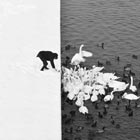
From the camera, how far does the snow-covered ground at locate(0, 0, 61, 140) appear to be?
51.3 ft

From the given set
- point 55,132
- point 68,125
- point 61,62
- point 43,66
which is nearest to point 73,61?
point 61,62

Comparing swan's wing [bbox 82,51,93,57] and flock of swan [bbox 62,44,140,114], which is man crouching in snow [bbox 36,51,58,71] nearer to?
flock of swan [bbox 62,44,140,114]

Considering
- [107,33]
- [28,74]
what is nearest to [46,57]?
[28,74]

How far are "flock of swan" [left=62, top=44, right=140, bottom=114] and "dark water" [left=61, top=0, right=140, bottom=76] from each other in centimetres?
120

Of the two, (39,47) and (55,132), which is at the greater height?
(39,47)

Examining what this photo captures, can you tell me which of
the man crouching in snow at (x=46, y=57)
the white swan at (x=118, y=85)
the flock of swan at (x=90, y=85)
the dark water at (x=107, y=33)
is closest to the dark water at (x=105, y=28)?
the dark water at (x=107, y=33)

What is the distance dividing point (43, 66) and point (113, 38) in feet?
15.5

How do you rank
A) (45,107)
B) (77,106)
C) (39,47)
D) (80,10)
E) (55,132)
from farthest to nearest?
(80,10) < (39,47) < (77,106) < (45,107) < (55,132)

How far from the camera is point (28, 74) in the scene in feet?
60.2

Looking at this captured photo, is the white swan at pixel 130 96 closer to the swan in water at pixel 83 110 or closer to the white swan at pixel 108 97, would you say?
the white swan at pixel 108 97

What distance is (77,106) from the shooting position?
18.0 meters

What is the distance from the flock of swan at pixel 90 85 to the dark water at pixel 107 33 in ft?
0.90

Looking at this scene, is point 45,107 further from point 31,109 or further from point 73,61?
point 73,61

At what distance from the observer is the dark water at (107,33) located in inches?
698
